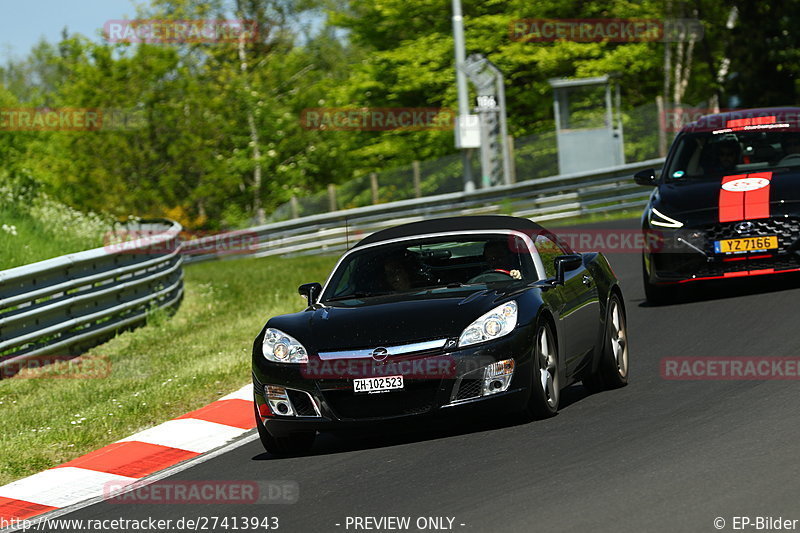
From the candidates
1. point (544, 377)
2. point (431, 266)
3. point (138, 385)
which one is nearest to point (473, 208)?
point (138, 385)

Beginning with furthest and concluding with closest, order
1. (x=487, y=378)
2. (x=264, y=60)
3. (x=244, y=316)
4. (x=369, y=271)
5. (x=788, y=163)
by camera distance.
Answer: (x=264, y=60)
(x=244, y=316)
(x=788, y=163)
(x=369, y=271)
(x=487, y=378)

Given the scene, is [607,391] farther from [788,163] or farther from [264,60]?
[264,60]

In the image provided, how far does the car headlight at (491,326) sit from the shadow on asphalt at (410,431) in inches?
16.8

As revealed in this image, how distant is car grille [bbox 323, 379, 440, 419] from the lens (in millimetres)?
7918

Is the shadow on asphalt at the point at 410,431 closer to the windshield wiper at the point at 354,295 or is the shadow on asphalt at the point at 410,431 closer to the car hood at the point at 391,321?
the car hood at the point at 391,321

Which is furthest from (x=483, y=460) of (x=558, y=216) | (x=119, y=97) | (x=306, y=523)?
(x=119, y=97)

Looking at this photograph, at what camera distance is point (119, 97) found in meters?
44.0

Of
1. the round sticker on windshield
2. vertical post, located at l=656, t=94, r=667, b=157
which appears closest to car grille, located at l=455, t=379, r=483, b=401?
the round sticker on windshield

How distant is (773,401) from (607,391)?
56.5 inches

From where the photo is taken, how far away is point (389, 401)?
7.93 meters

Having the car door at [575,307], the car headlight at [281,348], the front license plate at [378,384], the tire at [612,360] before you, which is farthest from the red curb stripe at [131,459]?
the tire at [612,360]

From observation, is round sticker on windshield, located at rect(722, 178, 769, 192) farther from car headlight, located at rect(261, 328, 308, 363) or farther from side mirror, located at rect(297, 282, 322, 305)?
car headlight, located at rect(261, 328, 308, 363)

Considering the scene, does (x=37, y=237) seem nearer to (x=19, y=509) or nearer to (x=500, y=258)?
(x=500, y=258)

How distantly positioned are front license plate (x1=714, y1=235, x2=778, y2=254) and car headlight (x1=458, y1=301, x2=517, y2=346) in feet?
16.9
